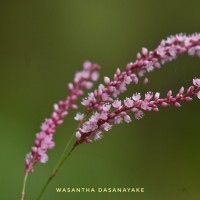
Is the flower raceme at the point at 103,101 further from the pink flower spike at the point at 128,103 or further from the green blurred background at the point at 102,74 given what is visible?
the green blurred background at the point at 102,74

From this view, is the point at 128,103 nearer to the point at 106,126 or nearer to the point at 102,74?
the point at 106,126

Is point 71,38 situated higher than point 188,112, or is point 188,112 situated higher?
point 71,38

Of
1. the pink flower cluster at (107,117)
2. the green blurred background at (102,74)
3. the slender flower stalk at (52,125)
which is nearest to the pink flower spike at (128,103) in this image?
the pink flower cluster at (107,117)

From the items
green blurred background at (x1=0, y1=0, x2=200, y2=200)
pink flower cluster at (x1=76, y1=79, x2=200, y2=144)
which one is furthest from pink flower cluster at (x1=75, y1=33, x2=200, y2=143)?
green blurred background at (x1=0, y1=0, x2=200, y2=200)

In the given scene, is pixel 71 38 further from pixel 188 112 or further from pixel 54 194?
pixel 54 194

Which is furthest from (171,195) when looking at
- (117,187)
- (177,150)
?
(177,150)

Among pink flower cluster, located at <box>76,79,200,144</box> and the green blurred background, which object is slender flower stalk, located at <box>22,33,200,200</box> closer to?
pink flower cluster, located at <box>76,79,200,144</box>

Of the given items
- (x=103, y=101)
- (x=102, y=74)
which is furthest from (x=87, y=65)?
(x=102, y=74)

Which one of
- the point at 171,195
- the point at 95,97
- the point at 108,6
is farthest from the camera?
the point at 108,6
